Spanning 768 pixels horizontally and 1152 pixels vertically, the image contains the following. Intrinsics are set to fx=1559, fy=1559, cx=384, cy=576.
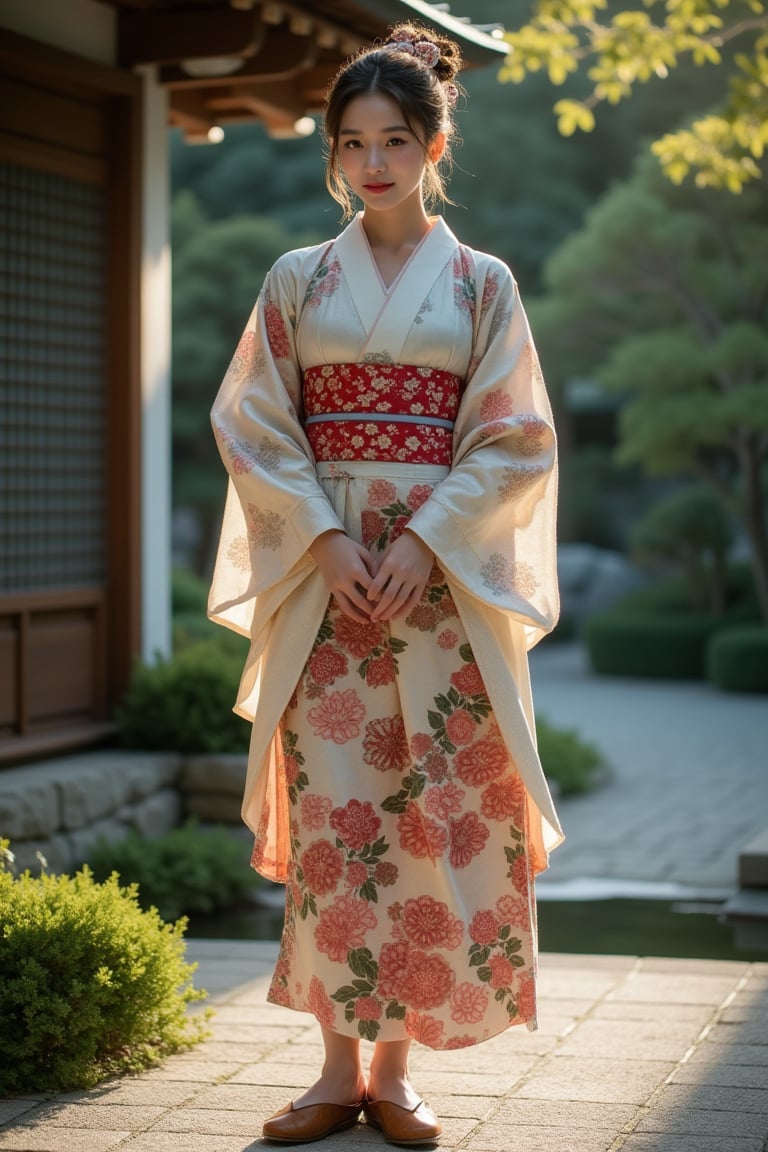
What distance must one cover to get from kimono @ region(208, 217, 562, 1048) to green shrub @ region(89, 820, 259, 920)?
2.53 metres

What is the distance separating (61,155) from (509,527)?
3.58m

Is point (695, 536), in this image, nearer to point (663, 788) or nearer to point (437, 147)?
point (663, 788)

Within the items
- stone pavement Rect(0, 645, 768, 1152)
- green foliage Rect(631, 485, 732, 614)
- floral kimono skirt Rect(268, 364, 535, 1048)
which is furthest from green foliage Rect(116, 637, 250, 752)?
green foliage Rect(631, 485, 732, 614)

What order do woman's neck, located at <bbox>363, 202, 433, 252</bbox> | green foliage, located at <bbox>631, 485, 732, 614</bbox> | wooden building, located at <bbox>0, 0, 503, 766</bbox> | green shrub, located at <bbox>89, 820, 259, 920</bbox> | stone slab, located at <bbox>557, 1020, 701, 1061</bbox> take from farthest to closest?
green foliage, located at <bbox>631, 485, 732, 614</bbox>
wooden building, located at <bbox>0, 0, 503, 766</bbox>
green shrub, located at <bbox>89, 820, 259, 920</bbox>
stone slab, located at <bbox>557, 1020, 701, 1061</bbox>
woman's neck, located at <bbox>363, 202, 433, 252</bbox>

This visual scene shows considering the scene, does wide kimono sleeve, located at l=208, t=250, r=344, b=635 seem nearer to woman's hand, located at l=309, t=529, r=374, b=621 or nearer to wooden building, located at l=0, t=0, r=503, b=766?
woman's hand, located at l=309, t=529, r=374, b=621

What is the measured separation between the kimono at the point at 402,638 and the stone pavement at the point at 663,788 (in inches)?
133

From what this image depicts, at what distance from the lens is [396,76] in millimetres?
2922

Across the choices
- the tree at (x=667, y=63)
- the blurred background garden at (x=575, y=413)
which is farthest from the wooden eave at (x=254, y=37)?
the tree at (x=667, y=63)

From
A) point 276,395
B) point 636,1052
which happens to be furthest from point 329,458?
point 636,1052

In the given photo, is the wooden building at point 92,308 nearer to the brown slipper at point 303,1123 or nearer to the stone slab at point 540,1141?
the brown slipper at point 303,1123

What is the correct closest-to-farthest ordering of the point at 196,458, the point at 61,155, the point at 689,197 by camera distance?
the point at 61,155
the point at 689,197
the point at 196,458

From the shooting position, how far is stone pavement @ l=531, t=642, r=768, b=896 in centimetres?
659

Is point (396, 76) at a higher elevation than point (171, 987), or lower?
higher

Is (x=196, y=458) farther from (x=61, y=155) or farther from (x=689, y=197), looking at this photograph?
(x=61, y=155)
